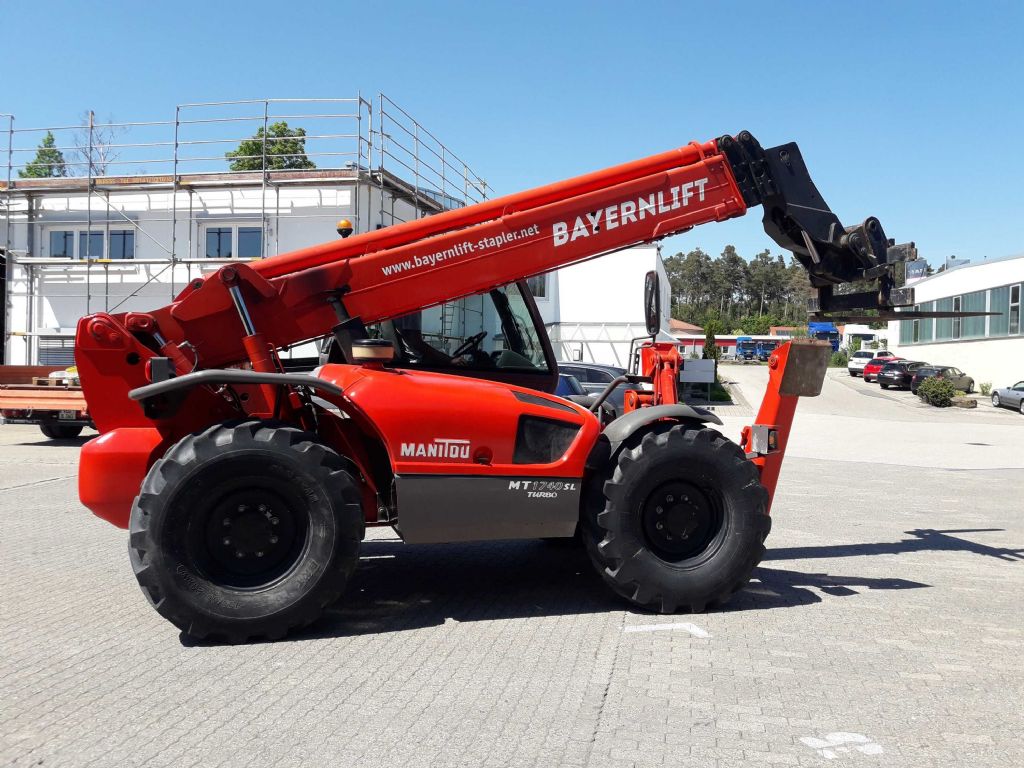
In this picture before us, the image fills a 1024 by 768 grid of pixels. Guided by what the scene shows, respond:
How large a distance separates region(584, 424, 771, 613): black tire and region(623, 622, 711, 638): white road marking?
0.55 feet

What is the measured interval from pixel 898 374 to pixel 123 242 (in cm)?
3939

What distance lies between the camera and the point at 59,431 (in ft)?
57.8

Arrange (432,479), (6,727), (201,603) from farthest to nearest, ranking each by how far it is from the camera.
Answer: (432,479) < (201,603) < (6,727)

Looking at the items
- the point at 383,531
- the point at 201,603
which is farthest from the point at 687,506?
the point at 383,531

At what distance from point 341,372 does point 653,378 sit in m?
2.64

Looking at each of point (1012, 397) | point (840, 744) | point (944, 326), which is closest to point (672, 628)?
point (840, 744)

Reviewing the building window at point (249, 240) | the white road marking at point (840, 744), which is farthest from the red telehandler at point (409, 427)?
the building window at point (249, 240)

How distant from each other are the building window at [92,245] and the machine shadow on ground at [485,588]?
58.5 feet

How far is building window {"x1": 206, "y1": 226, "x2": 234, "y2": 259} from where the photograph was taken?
21.5 metres

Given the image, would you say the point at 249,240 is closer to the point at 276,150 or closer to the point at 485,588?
the point at 276,150

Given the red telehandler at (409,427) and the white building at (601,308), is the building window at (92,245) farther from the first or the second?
the red telehandler at (409,427)

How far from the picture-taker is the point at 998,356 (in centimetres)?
4556

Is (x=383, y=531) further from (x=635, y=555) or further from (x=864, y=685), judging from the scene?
(x=864, y=685)

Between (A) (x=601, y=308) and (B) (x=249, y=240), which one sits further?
(A) (x=601, y=308)
